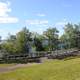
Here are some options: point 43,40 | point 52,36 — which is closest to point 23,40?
point 43,40

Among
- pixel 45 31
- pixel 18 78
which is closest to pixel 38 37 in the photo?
pixel 45 31

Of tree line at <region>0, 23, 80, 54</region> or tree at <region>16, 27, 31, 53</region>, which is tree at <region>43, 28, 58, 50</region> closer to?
tree line at <region>0, 23, 80, 54</region>

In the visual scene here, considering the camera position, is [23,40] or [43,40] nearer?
[23,40]

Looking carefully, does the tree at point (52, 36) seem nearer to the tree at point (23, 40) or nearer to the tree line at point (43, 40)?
the tree line at point (43, 40)

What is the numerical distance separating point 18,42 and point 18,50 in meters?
3.12

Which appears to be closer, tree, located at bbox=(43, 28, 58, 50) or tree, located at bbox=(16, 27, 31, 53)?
tree, located at bbox=(16, 27, 31, 53)

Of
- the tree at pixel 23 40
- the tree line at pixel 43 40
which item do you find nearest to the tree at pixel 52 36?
the tree line at pixel 43 40

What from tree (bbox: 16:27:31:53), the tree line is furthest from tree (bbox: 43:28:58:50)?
tree (bbox: 16:27:31:53)

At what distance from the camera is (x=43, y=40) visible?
93.2 metres

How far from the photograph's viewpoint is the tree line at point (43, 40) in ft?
279

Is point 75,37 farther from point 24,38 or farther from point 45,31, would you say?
point 24,38

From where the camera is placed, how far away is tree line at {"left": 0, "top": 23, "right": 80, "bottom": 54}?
279 feet

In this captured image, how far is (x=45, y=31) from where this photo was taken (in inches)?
3762

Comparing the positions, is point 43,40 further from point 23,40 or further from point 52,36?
point 23,40
